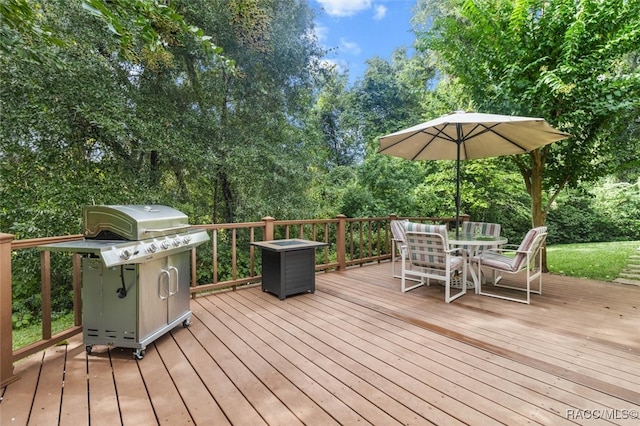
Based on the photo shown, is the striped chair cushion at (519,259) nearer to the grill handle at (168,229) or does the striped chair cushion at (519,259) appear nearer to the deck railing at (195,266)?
the deck railing at (195,266)

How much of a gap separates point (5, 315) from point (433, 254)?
3.85 meters

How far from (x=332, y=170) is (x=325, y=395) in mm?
8412

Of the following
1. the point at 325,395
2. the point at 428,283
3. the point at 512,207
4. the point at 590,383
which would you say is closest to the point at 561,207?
the point at 512,207

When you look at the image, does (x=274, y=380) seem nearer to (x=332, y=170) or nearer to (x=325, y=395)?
(x=325, y=395)

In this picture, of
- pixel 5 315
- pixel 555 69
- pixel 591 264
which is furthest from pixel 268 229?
pixel 591 264

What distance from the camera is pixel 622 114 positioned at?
15.5ft

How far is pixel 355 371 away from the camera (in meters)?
2.19

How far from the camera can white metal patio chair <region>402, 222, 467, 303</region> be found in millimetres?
3631

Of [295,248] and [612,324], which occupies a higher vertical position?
[295,248]

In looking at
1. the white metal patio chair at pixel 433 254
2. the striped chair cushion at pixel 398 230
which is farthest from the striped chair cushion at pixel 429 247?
the striped chair cushion at pixel 398 230

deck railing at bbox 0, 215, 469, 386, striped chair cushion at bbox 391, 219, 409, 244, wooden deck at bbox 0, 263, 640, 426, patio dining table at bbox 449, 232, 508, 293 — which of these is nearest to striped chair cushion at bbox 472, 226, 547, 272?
patio dining table at bbox 449, 232, 508, 293

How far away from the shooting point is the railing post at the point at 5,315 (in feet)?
6.70

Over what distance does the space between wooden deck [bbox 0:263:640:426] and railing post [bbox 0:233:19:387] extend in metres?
0.10

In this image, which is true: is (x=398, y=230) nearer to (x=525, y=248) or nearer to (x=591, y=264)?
(x=525, y=248)
